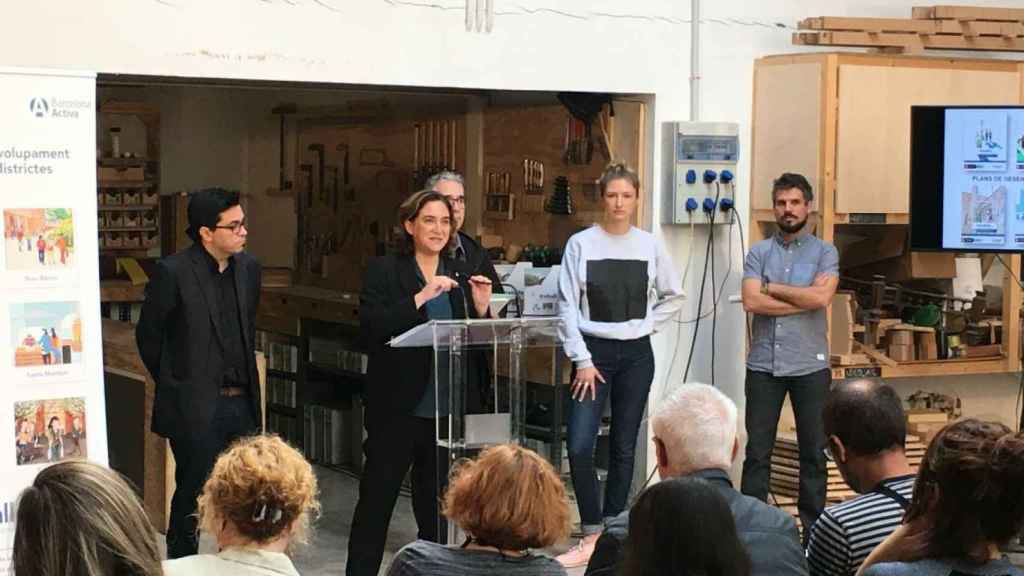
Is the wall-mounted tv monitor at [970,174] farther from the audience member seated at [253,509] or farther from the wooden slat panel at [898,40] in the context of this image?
the audience member seated at [253,509]

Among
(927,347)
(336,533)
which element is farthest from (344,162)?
(927,347)

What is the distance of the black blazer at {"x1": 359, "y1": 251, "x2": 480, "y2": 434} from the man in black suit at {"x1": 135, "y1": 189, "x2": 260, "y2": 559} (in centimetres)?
47

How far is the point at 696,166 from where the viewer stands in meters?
8.05

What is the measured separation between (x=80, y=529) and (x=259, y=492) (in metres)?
0.80

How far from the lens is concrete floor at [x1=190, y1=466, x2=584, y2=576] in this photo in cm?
724

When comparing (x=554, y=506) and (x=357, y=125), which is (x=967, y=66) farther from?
(x=554, y=506)

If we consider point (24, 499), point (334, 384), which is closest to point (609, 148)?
point (334, 384)

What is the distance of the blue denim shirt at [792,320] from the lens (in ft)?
24.7

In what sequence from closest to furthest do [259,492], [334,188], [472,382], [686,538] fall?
[686,538] < [259,492] < [472,382] < [334,188]

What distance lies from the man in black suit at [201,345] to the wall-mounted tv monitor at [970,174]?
3.44 meters

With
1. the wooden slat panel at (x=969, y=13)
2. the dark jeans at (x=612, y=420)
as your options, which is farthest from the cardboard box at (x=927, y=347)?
the dark jeans at (x=612, y=420)

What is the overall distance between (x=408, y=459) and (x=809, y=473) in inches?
84.7

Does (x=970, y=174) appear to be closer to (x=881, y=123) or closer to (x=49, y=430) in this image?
(x=881, y=123)

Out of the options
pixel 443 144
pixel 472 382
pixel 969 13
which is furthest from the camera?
pixel 443 144
